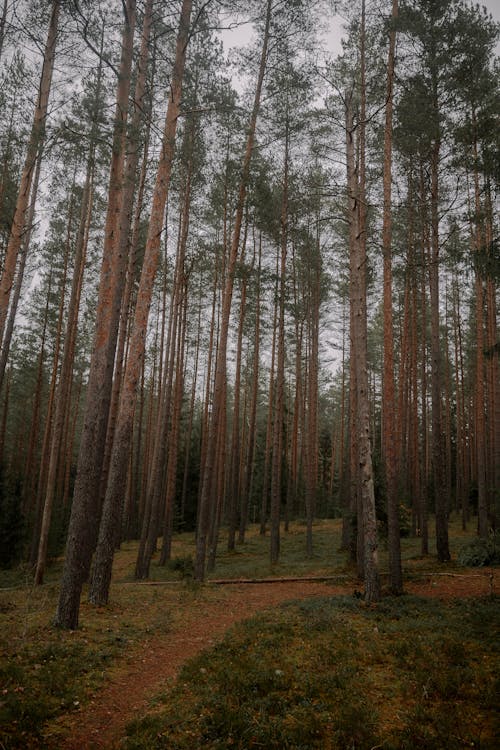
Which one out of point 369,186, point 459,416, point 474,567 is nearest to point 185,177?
point 369,186

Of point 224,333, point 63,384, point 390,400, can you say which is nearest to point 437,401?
point 390,400

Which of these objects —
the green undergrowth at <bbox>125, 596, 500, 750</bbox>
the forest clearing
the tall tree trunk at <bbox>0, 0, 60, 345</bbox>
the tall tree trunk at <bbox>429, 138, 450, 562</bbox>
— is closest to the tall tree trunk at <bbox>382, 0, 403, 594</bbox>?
the forest clearing

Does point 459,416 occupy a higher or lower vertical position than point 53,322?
lower

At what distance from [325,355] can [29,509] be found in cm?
2031

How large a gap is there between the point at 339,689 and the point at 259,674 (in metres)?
0.91

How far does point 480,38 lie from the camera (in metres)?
11.3

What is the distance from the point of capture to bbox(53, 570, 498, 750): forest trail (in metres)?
3.99

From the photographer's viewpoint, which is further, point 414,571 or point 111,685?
point 414,571

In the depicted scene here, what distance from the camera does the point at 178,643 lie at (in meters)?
6.64

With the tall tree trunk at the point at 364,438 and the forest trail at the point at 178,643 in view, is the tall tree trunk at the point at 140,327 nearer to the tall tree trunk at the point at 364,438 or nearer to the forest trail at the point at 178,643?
the forest trail at the point at 178,643

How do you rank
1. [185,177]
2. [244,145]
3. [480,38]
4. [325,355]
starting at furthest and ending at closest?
[325,355], [185,177], [244,145], [480,38]

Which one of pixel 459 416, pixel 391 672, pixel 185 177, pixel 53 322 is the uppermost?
pixel 185 177

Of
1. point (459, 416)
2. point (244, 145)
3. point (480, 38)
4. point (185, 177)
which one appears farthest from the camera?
point (459, 416)

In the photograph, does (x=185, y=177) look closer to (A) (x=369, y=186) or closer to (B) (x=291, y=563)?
(A) (x=369, y=186)
